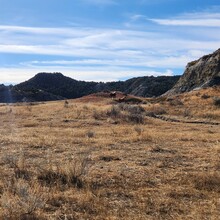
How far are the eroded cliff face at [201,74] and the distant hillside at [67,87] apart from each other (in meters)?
20.7

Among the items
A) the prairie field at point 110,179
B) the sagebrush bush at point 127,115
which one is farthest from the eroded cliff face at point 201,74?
the prairie field at point 110,179

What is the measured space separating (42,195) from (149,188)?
7.68 feet

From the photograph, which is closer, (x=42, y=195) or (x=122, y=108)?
(x=42, y=195)

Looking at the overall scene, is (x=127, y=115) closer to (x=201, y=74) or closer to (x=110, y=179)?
(x=110, y=179)

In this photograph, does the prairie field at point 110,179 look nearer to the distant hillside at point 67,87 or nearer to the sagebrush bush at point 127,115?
the sagebrush bush at point 127,115

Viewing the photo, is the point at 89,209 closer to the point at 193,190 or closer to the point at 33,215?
the point at 33,215

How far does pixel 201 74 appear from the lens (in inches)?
2648

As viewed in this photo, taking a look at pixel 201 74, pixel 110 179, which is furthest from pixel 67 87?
pixel 110 179

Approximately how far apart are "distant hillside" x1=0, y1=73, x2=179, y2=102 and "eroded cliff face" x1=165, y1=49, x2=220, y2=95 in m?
20.7

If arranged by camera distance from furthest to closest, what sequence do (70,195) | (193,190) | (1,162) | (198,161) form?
1. (198,161)
2. (1,162)
3. (193,190)
4. (70,195)

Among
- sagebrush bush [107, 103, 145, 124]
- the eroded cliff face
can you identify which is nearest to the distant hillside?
the eroded cliff face

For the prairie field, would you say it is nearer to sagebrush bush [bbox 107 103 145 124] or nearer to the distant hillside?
sagebrush bush [bbox 107 103 145 124]

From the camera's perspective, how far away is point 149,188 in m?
9.22

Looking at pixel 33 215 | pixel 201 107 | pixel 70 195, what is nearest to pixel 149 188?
pixel 70 195
